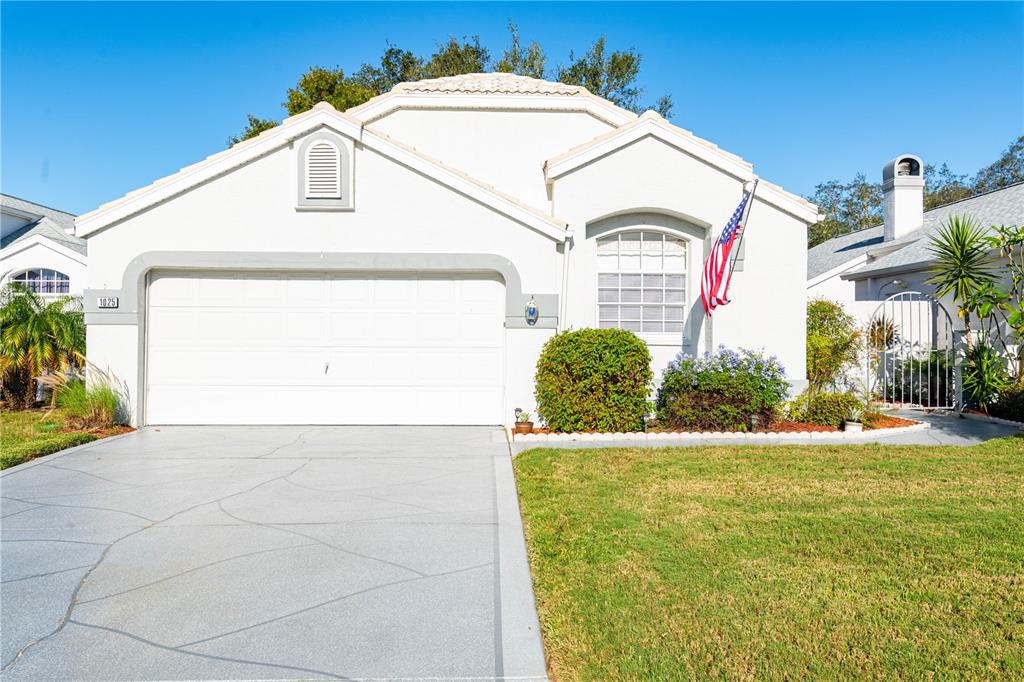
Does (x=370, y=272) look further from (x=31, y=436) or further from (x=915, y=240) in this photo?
(x=915, y=240)

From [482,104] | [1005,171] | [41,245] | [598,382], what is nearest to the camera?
[598,382]

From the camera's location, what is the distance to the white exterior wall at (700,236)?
463 inches

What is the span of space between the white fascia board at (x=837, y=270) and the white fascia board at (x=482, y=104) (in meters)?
11.6

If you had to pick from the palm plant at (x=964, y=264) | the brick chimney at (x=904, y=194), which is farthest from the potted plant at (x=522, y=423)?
the brick chimney at (x=904, y=194)

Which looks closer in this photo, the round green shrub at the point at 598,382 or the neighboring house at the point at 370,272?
the round green shrub at the point at 598,382

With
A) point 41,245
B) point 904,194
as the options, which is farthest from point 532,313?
point 904,194

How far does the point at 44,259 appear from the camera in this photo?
1823 centimetres

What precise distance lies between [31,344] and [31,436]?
10.5ft

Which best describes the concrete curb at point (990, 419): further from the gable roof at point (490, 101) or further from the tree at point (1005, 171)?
the tree at point (1005, 171)

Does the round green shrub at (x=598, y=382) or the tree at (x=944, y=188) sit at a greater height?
the tree at (x=944, y=188)

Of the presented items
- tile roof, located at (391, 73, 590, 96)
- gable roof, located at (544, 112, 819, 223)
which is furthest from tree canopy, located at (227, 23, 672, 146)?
gable roof, located at (544, 112, 819, 223)

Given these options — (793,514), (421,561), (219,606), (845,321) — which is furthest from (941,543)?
(845,321)

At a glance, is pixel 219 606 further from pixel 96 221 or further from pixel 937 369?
pixel 937 369

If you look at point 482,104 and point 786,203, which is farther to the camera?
point 482,104
